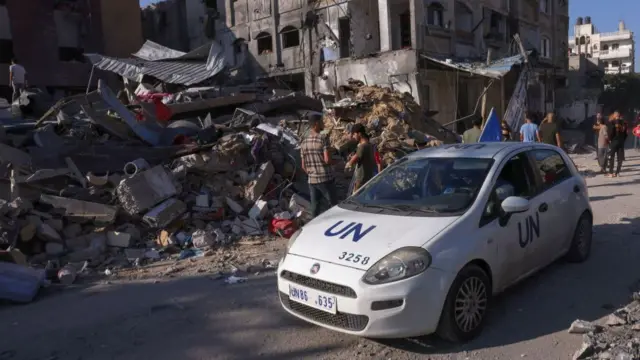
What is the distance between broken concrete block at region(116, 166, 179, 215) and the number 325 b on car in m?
5.15

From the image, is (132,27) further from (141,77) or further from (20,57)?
(141,77)

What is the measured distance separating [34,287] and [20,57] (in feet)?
81.0

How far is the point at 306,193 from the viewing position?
9.45m

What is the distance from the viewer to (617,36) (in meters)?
70.6

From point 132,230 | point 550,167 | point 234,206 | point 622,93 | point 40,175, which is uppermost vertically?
point 622,93

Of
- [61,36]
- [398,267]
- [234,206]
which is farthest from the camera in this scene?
[61,36]

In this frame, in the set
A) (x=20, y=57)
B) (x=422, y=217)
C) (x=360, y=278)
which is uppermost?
(x=20, y=57)

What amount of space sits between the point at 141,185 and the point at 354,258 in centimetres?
540

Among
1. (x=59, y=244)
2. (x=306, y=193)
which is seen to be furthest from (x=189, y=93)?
(x=59, y=244)

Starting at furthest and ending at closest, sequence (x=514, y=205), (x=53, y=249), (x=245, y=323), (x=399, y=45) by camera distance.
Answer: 1. (x=399, y=45)
2. (x=53, y=249)
3. (x=245, y=323)
4. (x=514, y=205)

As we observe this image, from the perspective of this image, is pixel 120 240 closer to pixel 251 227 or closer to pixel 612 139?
pixel 251 227

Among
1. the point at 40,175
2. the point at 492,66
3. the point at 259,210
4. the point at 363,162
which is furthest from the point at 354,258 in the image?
the point at 492,66

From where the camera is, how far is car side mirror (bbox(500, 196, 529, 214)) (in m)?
4.32

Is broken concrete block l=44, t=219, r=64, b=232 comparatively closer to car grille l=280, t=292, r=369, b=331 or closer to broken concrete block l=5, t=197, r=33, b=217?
broken concrete block l=5, t=197, r=33, b=217
